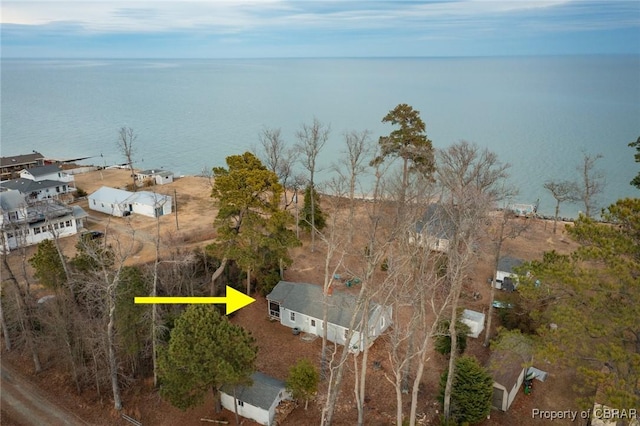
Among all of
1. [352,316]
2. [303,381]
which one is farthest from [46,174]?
[352,316]

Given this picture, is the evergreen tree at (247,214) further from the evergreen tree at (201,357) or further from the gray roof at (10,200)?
the gray roof at (10,200)

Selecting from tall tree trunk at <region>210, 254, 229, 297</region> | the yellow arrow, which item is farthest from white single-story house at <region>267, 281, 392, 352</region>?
tall tree trunk at <region>210, 254, 229, 297</region>

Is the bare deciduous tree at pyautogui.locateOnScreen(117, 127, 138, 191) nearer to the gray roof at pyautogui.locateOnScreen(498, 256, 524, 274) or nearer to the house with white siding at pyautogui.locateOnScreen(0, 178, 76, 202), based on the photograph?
the house with white siding at pyautogui.locateOnScreen(0, 178, 76, 202)

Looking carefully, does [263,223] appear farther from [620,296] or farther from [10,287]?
[620,296]

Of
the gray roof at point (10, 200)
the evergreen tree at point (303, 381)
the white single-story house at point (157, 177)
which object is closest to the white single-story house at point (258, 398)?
the evergreen tree at point (303, 381)

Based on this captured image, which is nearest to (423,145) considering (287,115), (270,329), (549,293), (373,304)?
(373,304)

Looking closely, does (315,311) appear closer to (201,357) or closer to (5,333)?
(201,357)

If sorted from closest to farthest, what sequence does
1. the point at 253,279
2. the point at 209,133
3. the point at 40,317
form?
the point at 40,317
the point at 253,279
the point at 209,133
